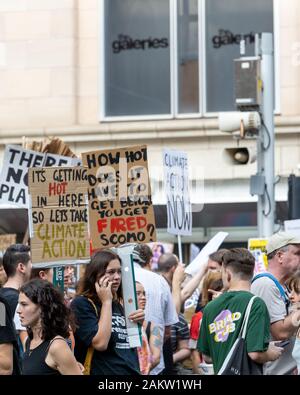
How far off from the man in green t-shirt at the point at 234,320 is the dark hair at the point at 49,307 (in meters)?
0.90

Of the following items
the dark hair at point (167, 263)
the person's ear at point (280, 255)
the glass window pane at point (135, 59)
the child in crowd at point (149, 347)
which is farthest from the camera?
the glass window pane at point (135, 59)

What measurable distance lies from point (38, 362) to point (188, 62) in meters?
13.9

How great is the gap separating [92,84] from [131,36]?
39.7 inches

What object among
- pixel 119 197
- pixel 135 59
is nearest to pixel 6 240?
pixel 119 197

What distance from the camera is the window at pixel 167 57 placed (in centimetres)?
1966

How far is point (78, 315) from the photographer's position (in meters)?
7.14

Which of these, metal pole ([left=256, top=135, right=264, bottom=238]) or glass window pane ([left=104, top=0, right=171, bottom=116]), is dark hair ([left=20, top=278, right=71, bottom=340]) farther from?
glass window pane ([left=104, top=0, right=171, bottom=116])

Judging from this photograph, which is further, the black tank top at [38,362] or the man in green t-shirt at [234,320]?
the man in green t-shirt at [234,320]

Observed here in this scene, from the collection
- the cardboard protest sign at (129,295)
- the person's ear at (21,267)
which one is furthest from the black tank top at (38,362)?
the person's ear at (21,267)

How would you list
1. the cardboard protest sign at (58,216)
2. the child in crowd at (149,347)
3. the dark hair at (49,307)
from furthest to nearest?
the child in crowd at (149,347) → the cardboard protest sign at (58,216) → the dark hair at (49,307)

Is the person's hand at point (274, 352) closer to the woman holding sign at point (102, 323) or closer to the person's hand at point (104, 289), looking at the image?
the woman holding sign at point (102, 323)
